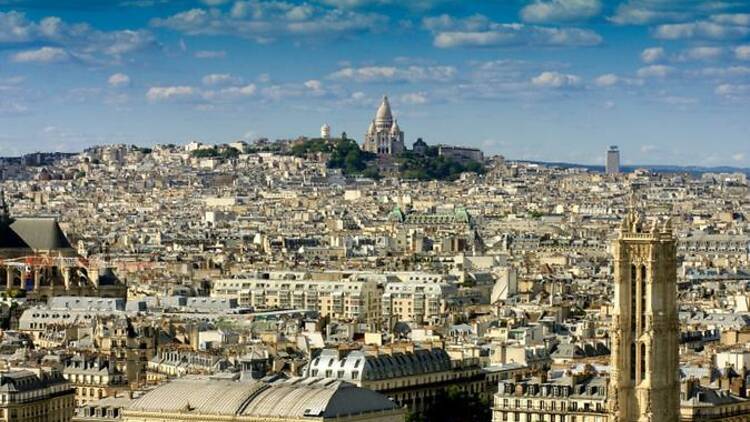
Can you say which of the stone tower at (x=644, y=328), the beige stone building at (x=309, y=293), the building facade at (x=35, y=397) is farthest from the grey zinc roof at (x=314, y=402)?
the beige stone building at (x=309, y=293)

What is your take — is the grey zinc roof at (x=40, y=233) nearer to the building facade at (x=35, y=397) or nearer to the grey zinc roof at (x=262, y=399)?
the building facade at (x=35, y=397)

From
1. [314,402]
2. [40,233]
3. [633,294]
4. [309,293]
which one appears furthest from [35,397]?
[40,233]

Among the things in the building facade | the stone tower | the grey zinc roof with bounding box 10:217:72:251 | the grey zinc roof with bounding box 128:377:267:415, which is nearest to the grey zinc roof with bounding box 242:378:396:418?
the grey zinc roof with bounding box 128:377:267:415

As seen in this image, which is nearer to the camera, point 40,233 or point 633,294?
point 633,294

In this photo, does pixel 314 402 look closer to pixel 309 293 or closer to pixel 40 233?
pixel 309 293

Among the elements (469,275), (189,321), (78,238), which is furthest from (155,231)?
(189,321)

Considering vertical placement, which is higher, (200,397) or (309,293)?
(309,293)

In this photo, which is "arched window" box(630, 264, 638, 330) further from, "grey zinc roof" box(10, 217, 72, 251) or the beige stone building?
"grey zinc roof" box(10, 217, 72, 251)
